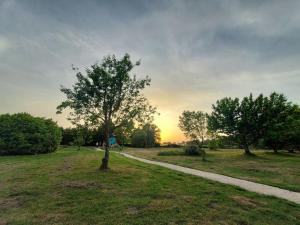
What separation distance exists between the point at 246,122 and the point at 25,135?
31.3 meters

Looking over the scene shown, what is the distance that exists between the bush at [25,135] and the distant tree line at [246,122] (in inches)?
820

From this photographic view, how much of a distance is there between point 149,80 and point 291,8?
943 centimetres

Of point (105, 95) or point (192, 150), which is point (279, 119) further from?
point (105, 95)

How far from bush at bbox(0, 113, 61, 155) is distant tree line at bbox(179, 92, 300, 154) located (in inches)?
820

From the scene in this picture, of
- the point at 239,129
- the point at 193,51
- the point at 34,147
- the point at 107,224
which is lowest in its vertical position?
the point at 107,224

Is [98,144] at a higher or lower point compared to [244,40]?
lower

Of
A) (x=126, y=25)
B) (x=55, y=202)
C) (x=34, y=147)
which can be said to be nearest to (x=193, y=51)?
(x=126, y=25)

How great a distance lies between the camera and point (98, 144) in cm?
6412

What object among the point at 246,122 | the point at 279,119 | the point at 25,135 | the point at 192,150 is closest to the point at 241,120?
the point at 246,122

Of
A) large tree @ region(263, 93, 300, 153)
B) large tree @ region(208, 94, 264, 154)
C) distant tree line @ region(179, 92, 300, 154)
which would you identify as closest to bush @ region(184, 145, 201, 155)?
distant tree line @ region(179, 92, 300, 154)

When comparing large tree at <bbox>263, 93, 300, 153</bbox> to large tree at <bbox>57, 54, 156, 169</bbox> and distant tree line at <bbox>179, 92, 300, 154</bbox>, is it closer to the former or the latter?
distant tree line at <bbox>179, 92, 300, 154</bbox>

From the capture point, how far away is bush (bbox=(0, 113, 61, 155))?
28.3 m

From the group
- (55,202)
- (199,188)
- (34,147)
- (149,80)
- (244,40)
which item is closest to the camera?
(55,202)

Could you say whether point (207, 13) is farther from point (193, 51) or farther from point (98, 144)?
point (98, 144)
